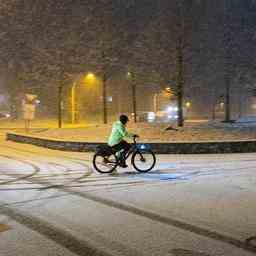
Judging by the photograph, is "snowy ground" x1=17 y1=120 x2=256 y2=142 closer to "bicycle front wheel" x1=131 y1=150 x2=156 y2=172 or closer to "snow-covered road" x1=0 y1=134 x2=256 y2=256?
"snow-covered road" x1=0 y1=134 x2=256 y2=256

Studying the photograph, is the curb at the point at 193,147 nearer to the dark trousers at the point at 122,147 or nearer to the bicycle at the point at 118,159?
the bicycle at the point at 118,159

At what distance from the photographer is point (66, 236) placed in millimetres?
7555

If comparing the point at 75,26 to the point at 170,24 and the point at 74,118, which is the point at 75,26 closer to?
the point at 170,24

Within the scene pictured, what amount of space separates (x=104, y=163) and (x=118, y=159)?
0.40m

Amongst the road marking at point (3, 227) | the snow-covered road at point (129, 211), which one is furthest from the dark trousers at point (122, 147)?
the road marking at point (3, 227)

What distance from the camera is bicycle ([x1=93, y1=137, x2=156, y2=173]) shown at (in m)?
15.1

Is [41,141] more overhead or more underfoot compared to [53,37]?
more underfoot

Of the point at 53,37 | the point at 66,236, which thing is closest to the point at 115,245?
the point at 66,236

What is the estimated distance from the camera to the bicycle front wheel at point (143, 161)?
15.3 metres

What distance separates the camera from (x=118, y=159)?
15172 mm

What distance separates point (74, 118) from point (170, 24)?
83.5ft

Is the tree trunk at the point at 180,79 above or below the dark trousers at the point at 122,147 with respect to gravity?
above

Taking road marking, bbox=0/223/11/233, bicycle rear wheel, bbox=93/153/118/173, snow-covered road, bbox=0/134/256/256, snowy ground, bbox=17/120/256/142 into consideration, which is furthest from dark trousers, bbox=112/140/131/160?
snowy ground, bbox=17/120/256/142

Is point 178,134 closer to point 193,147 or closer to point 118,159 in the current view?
point 193,147
